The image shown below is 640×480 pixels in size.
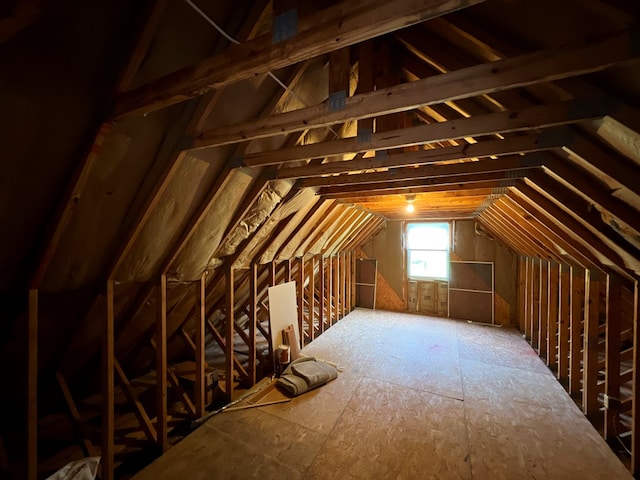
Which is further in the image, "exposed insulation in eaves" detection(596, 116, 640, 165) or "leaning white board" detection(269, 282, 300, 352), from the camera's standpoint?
"leaning white board" detection(269, 282, 300, 352)

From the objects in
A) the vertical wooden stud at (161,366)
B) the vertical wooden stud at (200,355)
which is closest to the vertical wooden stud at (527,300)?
the vertical wooden stud at (200,355)

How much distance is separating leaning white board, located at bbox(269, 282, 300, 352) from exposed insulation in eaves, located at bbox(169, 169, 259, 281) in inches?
59.4

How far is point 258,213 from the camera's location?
2789 millimetres

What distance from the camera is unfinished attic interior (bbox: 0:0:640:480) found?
1.13 meters

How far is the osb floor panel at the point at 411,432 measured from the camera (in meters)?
2.19

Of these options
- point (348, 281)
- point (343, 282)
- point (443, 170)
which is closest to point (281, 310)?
point (343, 282)

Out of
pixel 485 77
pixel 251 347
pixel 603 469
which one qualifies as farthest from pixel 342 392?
pixel 485 77

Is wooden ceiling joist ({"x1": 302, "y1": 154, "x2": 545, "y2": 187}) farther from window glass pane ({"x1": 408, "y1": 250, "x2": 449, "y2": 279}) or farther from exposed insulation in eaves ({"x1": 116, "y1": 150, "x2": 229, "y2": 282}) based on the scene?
window glass pane ({"x1": 408, "y1": 250, "x2": 449, "y2": 279})

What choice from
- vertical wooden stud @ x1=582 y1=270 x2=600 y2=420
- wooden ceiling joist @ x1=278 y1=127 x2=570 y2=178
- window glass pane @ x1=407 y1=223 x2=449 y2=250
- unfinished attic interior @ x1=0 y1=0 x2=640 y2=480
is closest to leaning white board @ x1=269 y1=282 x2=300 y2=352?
unfinished attic interior @ x1=0 y1=0 x2=640 y2=480

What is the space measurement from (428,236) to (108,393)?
695 cm

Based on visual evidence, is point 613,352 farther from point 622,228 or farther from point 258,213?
point 258,213

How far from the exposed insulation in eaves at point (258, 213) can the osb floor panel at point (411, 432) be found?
1878mm

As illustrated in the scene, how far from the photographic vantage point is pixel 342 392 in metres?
3.33

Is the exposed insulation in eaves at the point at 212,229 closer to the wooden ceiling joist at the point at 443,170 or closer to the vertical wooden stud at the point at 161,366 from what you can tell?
the vertical wooden stud at the point at 161,366
